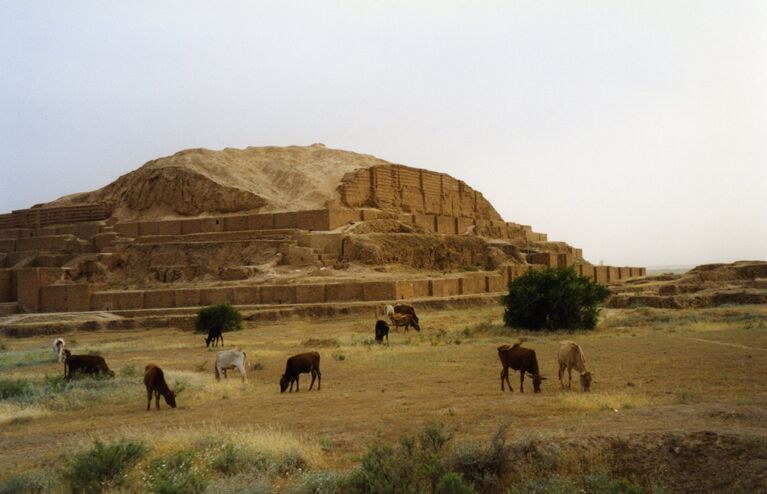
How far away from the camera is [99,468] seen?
6.25 metres

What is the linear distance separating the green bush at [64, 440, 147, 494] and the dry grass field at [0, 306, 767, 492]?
54 cm

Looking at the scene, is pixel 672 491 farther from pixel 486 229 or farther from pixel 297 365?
pixel 486 229

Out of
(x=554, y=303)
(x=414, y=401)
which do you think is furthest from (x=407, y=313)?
(x=414, y=401)

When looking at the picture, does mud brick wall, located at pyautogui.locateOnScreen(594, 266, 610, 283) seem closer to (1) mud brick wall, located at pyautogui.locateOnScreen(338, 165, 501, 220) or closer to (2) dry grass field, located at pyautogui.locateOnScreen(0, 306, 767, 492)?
(1) mud brick wall, located at pyautogui.locateOnScreen(338, 165, 501, 220)

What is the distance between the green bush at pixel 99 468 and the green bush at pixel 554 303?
17182 mm

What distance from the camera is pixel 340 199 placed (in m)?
44.1

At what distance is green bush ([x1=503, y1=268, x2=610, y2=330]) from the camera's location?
71.2ft

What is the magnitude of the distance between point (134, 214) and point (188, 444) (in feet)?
144

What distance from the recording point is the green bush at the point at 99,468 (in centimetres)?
618

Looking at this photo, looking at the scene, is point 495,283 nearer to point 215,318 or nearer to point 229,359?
point 215,318

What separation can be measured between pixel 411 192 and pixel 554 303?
91.0 feet

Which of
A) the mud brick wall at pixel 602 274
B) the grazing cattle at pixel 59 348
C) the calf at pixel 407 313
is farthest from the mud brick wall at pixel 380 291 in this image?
the mud brick wall at pixel 602 274

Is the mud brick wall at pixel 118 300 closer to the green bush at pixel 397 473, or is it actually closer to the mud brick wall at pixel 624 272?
the green bush at pixel 397 473

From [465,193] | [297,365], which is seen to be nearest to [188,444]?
[297,365]
